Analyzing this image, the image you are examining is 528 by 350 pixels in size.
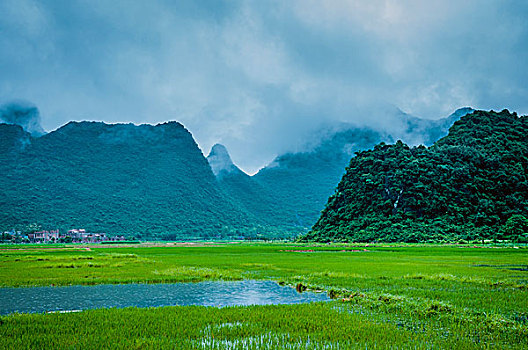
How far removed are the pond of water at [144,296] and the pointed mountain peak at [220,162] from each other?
161 metres

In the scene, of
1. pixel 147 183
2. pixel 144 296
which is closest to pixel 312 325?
pixel 144 296

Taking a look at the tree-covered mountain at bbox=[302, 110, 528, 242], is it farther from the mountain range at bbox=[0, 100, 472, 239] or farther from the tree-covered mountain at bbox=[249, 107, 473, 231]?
the tree-covered mountain at bbox=[249, 107, 473, 231]

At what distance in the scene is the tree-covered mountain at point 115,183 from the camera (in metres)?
91.4

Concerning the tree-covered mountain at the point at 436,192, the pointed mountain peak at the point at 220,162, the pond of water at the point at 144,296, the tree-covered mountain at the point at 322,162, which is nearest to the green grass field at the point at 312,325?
the pond of water at the point at 144,296

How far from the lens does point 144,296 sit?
12.4 meters

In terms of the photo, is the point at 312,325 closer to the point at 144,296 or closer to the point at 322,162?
the point at 144,296

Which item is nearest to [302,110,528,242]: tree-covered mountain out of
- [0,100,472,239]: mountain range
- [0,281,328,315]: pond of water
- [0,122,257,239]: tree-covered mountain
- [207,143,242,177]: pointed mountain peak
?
[0,100,472,239]: mountain range

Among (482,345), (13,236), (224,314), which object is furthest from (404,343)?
(13,236)

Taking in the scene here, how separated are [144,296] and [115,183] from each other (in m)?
109

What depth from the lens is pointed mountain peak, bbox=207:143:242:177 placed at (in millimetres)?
177250

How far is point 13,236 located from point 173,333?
269 ft

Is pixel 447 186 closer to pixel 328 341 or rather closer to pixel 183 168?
pixel 328 341

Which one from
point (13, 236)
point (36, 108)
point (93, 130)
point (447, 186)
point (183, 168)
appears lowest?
point (13, 236)

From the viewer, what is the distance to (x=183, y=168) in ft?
449
